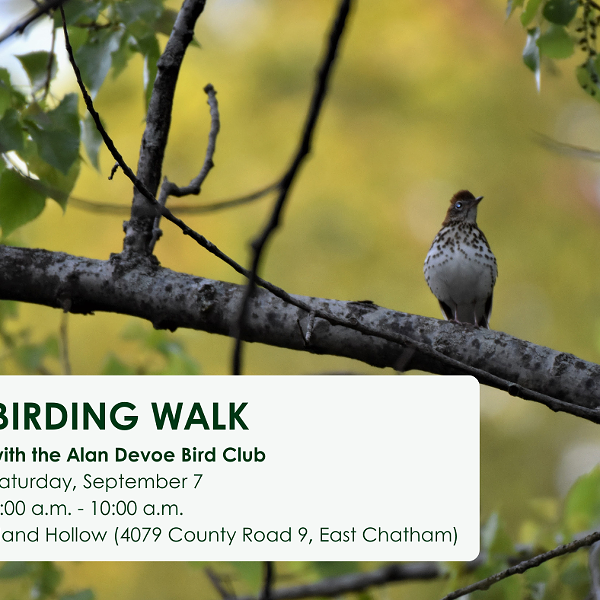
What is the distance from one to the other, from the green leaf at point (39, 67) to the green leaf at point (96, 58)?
0.33 feet

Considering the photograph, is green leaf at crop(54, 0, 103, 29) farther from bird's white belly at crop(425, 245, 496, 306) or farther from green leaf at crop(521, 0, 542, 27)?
bird's white belly at crop(425, 245, 496, 306)

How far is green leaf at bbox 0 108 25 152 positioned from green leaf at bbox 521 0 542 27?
3.76ft

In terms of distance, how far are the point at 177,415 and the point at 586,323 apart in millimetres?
4692

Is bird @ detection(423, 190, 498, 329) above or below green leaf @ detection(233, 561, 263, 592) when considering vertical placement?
above

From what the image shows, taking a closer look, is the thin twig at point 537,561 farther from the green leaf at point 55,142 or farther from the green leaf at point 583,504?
→ the green leaf at point 55,142

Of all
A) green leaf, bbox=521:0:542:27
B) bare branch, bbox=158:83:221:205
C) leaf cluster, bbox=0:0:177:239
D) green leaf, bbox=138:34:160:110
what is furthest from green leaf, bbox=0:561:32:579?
green leaf, bbox=521:0:542:27

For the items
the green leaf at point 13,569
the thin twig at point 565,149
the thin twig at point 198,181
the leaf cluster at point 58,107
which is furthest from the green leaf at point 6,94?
the thin twig at point 565,149

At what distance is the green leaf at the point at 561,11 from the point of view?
1.51 m

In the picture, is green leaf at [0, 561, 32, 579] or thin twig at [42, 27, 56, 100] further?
green leaf at [0, 561, 32, 579]

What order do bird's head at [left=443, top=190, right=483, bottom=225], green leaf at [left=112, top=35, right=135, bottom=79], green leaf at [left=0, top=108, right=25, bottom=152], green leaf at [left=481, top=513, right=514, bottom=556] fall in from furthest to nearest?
1. bird's head at [left=443, top=190, right=483, bottom=225]
2. green leaf at [left=481, top=513, right=514, bottom=556]
3. green leaf at [left=112, top=35, right=135, bottom=79]
4. green leaf at [left=0, top=108, right=25, bottom=152]

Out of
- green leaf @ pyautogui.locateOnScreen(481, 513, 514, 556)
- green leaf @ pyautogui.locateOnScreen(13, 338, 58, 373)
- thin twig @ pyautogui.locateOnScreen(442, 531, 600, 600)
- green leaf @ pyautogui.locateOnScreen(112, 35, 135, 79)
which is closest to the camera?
thin twig @ pyautogui.locateOnScreen(442, 531, 600, 600)

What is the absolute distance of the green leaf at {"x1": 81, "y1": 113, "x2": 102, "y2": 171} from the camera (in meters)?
1.72

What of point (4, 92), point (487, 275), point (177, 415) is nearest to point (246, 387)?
point (177, 415)

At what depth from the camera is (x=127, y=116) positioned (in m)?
5.59
